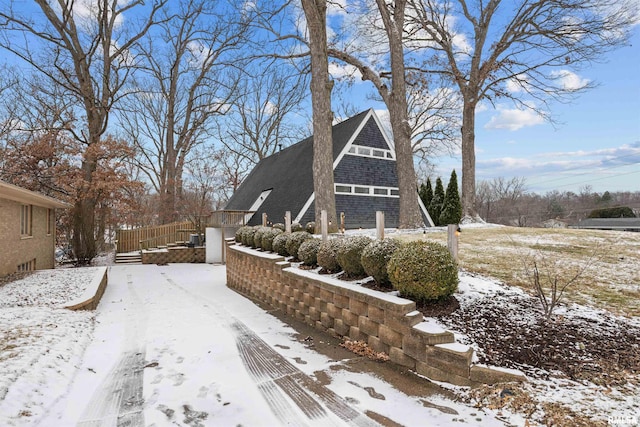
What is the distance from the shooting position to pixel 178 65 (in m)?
23.0

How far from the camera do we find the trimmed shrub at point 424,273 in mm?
3857

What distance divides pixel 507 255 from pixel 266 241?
18.7 feet

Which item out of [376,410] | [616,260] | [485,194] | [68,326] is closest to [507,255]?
[616,260]

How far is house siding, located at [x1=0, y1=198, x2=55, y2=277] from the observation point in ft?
28.6

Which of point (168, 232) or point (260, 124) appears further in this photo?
point (260, 124)

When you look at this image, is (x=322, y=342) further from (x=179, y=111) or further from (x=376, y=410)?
(x=179, y=111)

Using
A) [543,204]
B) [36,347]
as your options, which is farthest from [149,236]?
[543,204]

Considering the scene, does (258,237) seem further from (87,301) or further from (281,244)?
(87,301)

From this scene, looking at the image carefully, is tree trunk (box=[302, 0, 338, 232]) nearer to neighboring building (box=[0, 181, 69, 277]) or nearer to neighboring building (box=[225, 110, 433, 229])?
neighboring building (box=[225, 110, 433, 229])

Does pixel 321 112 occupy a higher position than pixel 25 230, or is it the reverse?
pixel 321 112

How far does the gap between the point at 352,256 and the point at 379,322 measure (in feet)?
4.59

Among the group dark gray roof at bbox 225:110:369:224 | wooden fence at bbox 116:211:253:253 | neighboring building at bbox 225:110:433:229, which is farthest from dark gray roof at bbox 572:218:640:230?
wooden fence at bbox 116:211:253:253

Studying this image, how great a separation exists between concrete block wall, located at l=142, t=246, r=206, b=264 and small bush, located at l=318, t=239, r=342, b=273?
14.2m

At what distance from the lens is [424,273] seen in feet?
12.7
